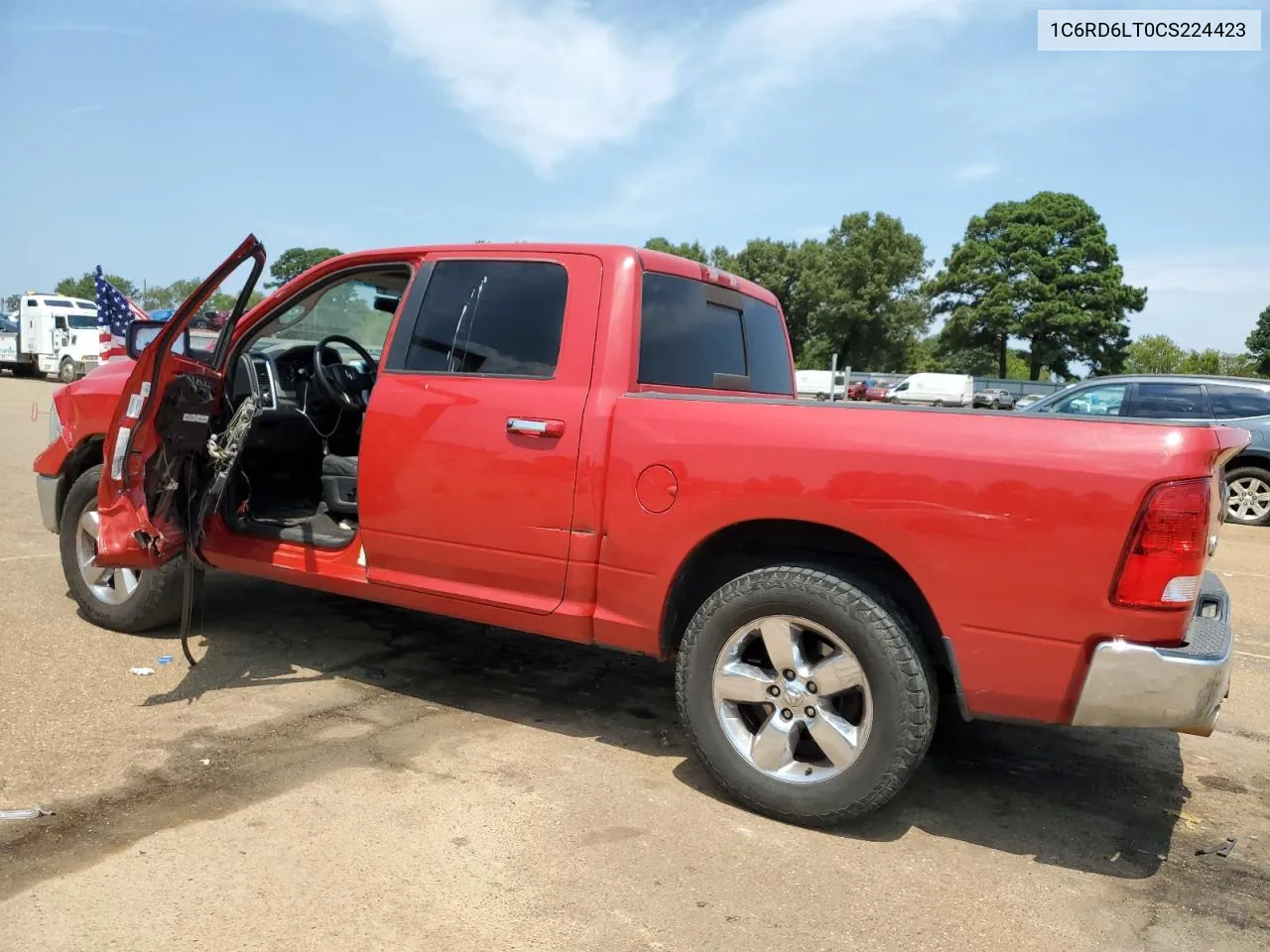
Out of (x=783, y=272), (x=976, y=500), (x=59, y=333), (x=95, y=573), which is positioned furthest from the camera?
(x=783, y=272)

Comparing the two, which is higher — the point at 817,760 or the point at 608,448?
the point at 608,448

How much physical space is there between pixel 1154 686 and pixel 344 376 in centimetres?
409

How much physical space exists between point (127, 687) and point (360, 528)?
125 cm

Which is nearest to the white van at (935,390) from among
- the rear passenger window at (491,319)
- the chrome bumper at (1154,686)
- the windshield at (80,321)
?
the windshield at (80,321)

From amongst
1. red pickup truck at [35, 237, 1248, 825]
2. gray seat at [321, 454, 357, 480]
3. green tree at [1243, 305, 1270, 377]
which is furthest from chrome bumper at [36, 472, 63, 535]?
green tree at [1243, 305, 1270, 377]

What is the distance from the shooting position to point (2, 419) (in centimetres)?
1574

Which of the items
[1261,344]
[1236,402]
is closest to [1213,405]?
[1236,402]

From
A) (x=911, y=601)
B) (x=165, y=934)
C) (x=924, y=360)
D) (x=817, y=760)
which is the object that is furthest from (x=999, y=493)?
(x=924, y=360)

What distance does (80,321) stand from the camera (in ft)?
97.2

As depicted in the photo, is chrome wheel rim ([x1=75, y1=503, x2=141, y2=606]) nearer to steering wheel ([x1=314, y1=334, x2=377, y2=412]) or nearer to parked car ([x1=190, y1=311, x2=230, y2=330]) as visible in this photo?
parked car ([x1=190, y1=311, x2=230, y2=330])

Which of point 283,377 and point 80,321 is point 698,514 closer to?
point 283,377

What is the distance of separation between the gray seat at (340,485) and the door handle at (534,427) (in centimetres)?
134

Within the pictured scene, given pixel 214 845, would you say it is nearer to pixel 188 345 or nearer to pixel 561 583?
pixel 561 583

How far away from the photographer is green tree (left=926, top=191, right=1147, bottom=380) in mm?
51469
